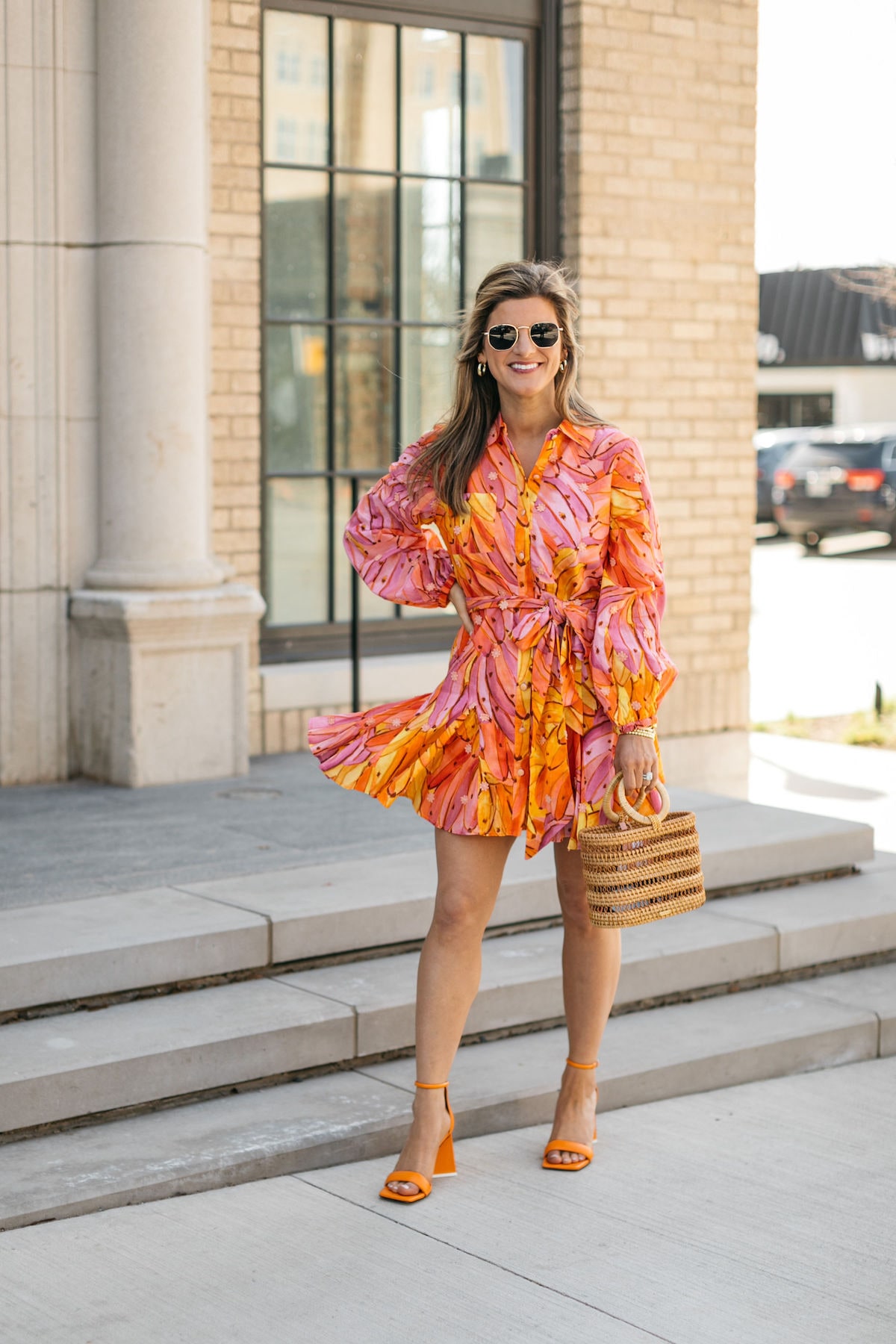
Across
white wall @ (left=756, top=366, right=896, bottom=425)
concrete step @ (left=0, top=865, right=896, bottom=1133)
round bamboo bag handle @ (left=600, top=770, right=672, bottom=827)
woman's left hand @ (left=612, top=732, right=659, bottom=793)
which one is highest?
white wall @ (left=756, top=366, right=896, bottom=425)

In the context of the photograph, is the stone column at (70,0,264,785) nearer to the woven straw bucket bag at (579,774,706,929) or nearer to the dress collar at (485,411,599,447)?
the dress collar at (485,411,599,447)

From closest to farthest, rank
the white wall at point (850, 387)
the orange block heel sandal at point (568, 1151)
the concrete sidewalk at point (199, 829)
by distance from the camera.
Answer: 1. the orange block heel sandal at point (568, 1151)
2. the concrete sidewalk at point (199, 829)
3. the white wall at point (850, 387)

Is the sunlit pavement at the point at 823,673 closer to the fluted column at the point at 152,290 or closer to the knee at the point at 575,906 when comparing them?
the fluted column at the point at 152,290

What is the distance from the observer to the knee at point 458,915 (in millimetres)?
3826

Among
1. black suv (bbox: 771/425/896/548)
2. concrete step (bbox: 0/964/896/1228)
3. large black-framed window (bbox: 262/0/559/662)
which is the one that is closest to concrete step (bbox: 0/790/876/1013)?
concrete step (bbox: 0/964/896/1228)

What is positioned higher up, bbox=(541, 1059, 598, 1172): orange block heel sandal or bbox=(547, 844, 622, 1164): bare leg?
bbox=(547, 844, 622, 1164): bare leg

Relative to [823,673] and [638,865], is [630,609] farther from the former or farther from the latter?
[823,673]

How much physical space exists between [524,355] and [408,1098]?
179 centimetres

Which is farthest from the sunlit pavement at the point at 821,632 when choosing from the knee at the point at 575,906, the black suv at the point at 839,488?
the knee at the point at 575,906

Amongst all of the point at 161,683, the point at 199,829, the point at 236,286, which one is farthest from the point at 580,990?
the point at 236,286

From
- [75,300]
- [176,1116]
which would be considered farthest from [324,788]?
[176,1116]

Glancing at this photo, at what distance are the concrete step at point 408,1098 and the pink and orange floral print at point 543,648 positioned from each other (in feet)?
2.71

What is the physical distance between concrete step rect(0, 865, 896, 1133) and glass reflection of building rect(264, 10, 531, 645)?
313cm

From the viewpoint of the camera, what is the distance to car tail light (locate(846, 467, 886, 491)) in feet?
87.5
